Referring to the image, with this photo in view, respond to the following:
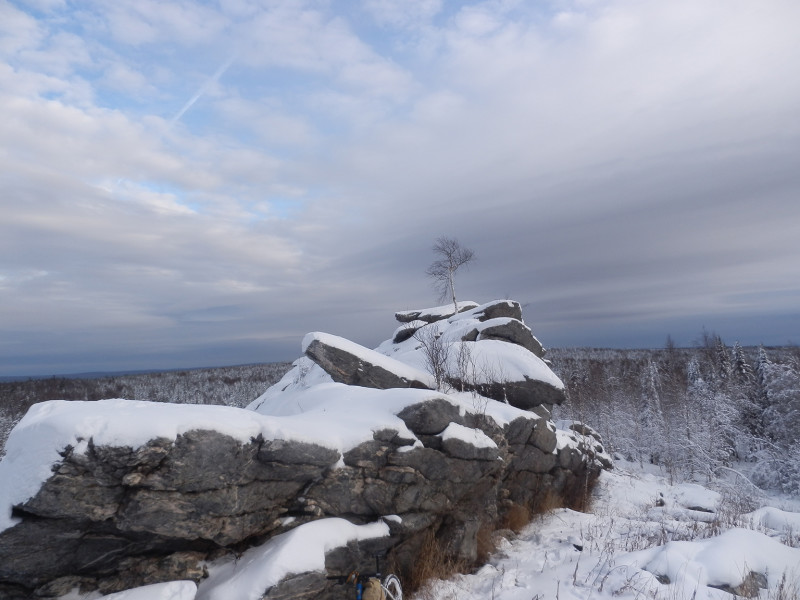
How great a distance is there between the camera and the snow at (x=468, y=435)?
8.80m

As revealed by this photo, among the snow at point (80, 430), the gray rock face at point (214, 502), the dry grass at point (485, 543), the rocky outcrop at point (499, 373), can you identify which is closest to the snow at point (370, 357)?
the rocky outcrop at point (499, 373)

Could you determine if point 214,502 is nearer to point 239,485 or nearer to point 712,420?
point 239,485

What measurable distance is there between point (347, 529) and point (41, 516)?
12.8 feet

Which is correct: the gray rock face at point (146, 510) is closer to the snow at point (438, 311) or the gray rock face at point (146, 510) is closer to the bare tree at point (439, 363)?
the bare tree at point (439, 363)

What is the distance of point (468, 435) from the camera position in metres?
9.12

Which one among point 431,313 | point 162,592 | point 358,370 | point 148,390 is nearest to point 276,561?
point 162,592

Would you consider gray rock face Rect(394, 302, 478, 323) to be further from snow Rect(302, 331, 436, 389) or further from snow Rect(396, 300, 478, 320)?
snow Rect(302, 331, 436, 389)

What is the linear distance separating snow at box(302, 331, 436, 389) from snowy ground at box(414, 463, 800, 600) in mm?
4820

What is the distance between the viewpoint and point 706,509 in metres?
14.0

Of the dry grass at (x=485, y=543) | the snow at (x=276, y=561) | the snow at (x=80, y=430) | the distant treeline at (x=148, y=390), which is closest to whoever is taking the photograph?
the snow at (x=80, y=430)

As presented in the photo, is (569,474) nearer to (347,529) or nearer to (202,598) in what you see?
(347,529)

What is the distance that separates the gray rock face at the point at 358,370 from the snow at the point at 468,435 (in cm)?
413

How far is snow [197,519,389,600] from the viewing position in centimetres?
580

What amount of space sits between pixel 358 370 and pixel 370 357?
596 mm
